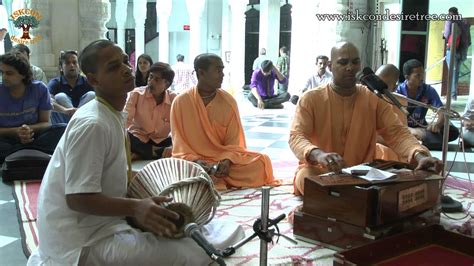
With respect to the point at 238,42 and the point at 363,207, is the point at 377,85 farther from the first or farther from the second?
the point at 238,42

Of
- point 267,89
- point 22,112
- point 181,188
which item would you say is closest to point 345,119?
point 181,188

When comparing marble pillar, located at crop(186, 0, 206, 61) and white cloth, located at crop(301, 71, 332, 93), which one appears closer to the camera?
white cloth, located at crop(301, 71, 332, 93)

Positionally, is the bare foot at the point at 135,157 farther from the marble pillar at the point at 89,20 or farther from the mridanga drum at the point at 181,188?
the mridanga drum at the point at 181,188

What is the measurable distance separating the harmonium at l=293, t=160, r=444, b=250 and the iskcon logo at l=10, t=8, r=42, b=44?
16.5 ft

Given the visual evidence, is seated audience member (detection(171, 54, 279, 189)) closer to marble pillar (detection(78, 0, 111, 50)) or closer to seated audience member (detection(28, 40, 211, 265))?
seated audience member (detection(28, 40, 211, 265))

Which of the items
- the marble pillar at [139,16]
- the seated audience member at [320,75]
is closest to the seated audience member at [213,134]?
the seated audience member at [320,75]

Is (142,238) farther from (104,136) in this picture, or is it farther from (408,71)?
(408,71)

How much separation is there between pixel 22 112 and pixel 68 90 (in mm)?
770

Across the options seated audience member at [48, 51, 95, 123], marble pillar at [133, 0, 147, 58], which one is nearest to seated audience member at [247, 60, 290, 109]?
seated audience member at [48, 51, 95, 123]

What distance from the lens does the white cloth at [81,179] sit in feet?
5.60

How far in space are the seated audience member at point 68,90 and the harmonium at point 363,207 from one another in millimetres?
2950

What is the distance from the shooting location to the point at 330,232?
8.45 ft

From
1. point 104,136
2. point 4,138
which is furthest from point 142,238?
point 4,138

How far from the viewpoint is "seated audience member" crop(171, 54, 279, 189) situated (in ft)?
12.7
